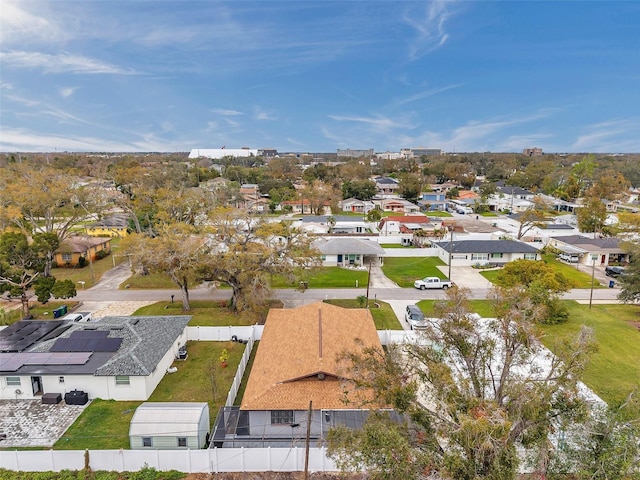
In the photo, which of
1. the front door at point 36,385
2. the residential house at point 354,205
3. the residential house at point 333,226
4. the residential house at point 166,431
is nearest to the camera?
the residential house at point 166,431

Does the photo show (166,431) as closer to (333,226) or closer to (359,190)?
(333,226)

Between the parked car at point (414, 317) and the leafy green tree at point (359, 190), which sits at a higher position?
the leafy green tree at point (359, 190)

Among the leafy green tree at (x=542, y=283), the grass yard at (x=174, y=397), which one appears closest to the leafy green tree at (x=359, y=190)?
the leafy green tree at (x=542, y=283)

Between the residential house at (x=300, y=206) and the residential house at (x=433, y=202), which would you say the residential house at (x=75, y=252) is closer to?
the residential house at (x=300, y=206)

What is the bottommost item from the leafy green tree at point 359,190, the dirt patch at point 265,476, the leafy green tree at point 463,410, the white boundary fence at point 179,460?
the dirt patch at point 265,476

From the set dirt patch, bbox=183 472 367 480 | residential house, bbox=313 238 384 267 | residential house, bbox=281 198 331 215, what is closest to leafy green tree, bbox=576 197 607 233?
residential house, bbox=313 238 384 267

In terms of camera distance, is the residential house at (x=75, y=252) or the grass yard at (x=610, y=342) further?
the residential house at (x=75, y=252)

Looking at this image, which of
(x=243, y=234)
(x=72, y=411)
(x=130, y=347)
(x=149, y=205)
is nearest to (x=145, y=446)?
(x=72, y=411)

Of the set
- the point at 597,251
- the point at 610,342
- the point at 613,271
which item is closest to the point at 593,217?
the point at 597,251
